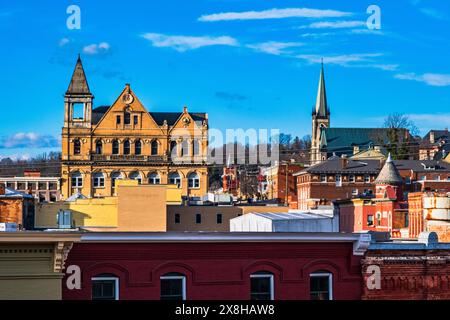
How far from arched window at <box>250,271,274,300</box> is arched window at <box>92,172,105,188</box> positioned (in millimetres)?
111002

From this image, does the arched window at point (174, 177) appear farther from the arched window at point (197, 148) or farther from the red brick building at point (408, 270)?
the red brick building at point (408, 270)

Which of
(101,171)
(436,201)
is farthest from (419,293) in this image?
(101,171)

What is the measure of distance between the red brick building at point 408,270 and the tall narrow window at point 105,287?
6.73 meters

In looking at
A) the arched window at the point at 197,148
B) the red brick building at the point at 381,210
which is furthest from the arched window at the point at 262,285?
the arched window at the point at 197,148

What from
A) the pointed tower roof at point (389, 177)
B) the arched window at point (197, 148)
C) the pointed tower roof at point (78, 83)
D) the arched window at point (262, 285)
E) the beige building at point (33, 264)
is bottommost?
the arched window at point (262, 285)

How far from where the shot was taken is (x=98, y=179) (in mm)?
135875

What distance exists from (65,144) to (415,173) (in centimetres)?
4792

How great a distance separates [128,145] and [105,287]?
113 m

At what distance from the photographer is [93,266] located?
24234mm

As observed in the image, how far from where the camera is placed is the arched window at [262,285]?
25.6 m

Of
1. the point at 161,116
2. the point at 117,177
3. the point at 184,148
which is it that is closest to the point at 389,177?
the point at 184,148

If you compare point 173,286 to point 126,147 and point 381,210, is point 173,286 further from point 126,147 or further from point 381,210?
point 126,147

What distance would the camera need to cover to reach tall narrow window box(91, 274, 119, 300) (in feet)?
79.9

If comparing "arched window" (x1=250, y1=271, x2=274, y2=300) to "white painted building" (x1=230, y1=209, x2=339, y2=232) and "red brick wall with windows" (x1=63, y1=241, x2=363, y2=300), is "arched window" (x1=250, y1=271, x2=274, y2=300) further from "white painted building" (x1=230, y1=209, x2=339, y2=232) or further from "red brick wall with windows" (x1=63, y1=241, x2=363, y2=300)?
"white painted building" (x1=230, y1=209, x2=339, y2=232)
